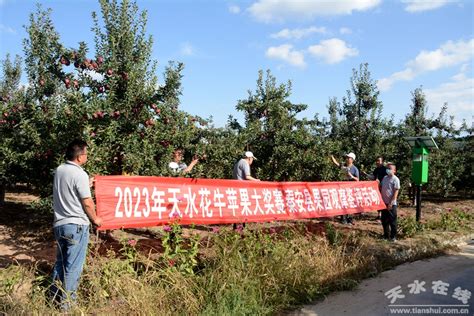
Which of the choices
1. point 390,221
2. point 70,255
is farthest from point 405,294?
point 70,255

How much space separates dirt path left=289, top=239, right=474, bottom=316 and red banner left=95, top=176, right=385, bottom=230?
2.27m

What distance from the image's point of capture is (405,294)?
5.21 meters

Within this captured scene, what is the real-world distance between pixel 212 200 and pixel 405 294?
123 inches

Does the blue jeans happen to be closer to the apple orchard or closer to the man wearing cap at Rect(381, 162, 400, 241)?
the apple orchard

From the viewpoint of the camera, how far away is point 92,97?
6.15 m

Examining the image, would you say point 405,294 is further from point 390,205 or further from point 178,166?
point 178,166

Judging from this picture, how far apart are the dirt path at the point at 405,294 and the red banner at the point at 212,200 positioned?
7.46 feet

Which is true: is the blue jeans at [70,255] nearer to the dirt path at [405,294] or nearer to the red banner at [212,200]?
the red banner at [212,200]

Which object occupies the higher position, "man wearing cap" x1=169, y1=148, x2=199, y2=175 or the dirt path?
"man wearing cap" x1=169, y1=148, x2=199, y2=175

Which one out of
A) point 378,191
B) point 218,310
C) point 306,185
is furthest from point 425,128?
point 218,310

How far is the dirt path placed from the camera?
15.2 feet

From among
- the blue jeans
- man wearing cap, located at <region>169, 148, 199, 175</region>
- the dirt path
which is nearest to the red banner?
man wearing cap, located at <region>169, 148, 199, 175</region>

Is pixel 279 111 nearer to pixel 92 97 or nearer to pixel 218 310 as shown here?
pixel 92 97

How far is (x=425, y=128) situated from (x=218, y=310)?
14328mm
